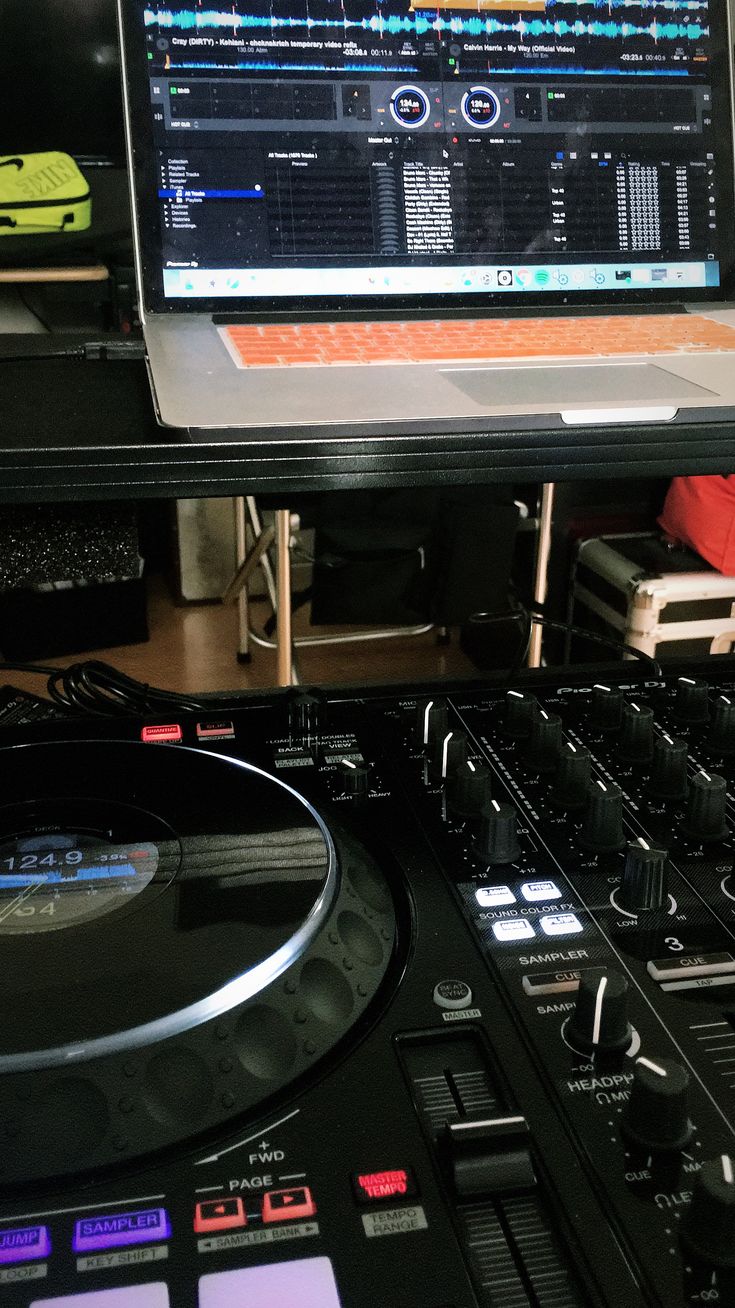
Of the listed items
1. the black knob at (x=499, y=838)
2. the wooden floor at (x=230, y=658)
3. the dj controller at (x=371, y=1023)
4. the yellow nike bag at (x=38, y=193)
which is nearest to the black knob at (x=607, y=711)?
the dj controller at (x=371, y=1023)

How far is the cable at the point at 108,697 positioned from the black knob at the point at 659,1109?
0.43m

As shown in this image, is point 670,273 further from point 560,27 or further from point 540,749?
point 540,749

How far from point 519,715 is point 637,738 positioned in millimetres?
72

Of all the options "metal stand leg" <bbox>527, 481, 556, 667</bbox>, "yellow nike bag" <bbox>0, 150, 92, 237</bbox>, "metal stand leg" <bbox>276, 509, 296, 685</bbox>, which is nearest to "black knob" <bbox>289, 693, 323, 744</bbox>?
"metal stand leg" <bbox>527, 481, 556, 667</bbox>

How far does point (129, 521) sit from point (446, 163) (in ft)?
5.67

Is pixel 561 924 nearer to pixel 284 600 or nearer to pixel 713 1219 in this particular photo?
pixel 713 1219

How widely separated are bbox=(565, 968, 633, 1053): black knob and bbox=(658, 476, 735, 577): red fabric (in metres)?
1.72

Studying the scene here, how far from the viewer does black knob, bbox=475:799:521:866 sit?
1.79ft

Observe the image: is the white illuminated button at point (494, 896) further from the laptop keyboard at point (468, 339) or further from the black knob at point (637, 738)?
the laptop keyboard at point (468, 339)

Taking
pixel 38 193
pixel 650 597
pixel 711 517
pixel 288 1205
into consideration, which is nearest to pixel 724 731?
pixel 288 1205

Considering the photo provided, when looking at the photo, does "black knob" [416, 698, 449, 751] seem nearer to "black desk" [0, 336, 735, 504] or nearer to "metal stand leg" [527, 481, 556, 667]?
"black desk" [0, 336, 735, 504]

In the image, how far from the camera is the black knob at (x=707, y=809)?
562mm

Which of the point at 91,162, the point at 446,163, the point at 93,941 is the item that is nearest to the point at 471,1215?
the point at 93,941

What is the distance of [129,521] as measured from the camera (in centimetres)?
241
